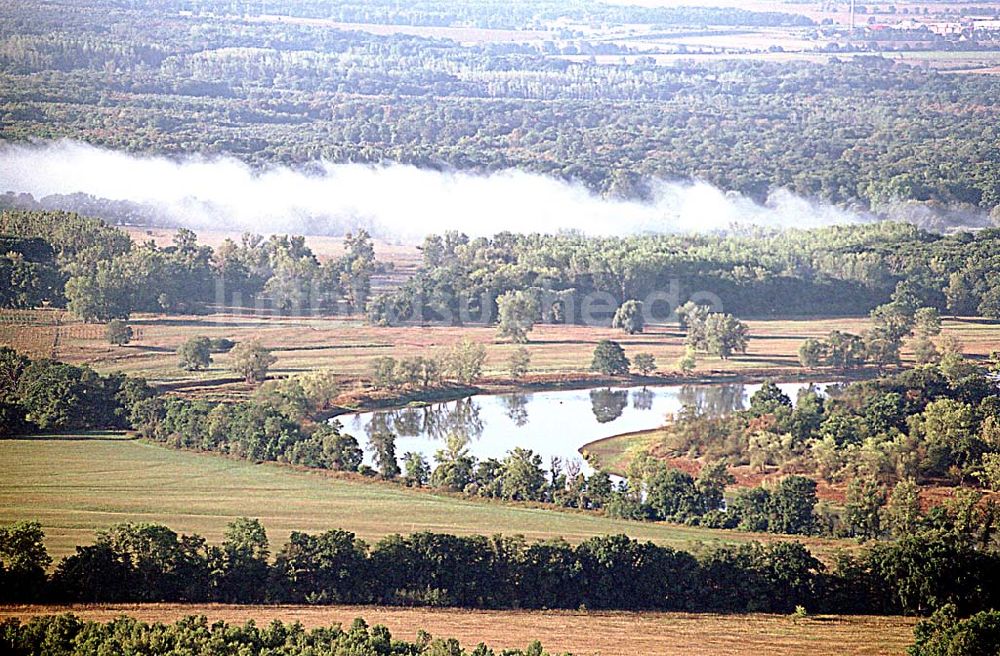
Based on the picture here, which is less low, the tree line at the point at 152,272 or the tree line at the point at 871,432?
the tree line at the point at 152,272

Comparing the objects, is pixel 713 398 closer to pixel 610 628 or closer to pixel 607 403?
pixel 607 403

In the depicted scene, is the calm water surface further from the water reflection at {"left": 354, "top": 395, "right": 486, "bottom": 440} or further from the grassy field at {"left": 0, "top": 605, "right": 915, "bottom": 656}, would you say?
the grassy field at {"left": 0, "top": 605, "right": 915, "bottom": 656}

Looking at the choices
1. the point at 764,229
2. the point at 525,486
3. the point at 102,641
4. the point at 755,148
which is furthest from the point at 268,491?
the point at 755,148

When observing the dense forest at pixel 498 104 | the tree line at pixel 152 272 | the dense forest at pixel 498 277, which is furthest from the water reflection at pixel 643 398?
the dense forest at pixel 498 104

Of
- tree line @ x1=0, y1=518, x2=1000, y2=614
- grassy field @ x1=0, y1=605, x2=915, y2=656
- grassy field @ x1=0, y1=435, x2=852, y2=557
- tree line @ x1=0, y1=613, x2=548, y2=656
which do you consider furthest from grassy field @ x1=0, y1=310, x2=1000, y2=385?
tree line @ x1=0, y1=613, x2=548, y2=656

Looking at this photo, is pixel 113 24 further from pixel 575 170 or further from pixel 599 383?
pixel 599 383

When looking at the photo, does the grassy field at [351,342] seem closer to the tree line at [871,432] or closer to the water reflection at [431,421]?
the water reflection at [431,421]
